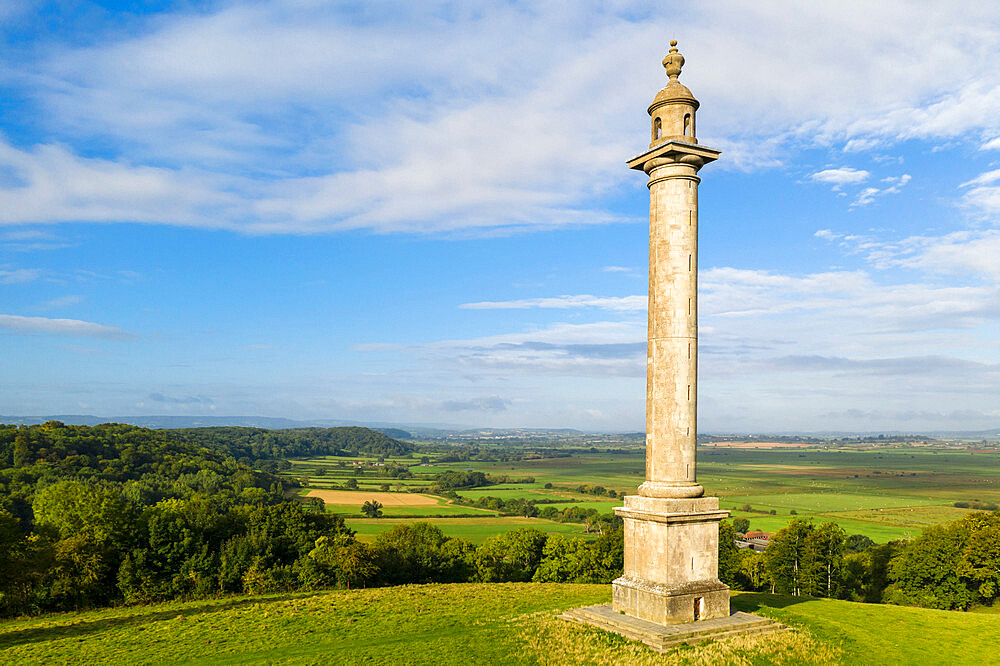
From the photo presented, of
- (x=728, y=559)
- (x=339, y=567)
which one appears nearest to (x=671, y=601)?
(x=339, y=567)

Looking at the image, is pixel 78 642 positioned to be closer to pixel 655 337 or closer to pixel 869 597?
pixel 655 337

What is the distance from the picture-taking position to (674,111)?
19.5 meters

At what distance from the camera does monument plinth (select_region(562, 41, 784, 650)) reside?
56.2ft

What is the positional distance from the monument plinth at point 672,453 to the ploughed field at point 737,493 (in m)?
48.6

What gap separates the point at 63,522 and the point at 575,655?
3264cm

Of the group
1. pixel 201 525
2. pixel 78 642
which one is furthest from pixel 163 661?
pixel 201 525

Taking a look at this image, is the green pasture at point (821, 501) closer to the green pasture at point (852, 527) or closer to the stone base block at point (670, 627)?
the green pasture at point (852, 527)

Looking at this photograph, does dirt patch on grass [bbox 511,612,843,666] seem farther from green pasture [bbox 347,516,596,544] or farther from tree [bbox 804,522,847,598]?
green pasture [bbox 347,516,596,544]

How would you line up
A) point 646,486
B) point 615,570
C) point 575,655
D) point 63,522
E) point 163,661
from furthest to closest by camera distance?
1. point 615,570
2. point 63,522
3. point 646,486
4. point 163,661
5. point 575,655

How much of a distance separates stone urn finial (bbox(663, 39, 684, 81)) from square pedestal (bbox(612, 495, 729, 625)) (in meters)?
12.8

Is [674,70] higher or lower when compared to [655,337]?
higher

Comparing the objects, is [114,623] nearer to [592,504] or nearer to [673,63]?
[673,63]

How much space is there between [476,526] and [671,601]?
60583 millimetres

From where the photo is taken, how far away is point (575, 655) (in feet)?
49.9
